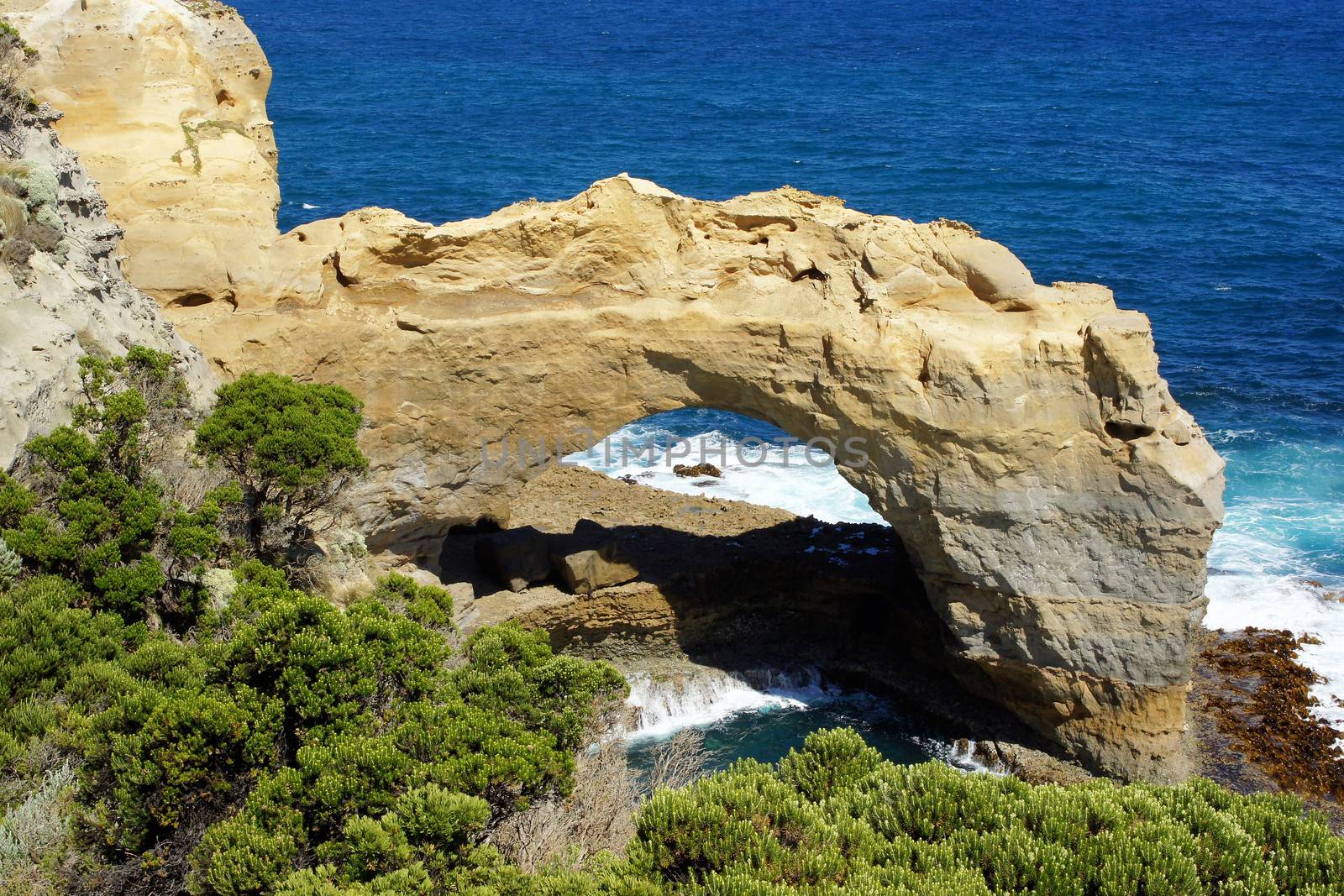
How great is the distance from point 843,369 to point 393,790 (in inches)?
398

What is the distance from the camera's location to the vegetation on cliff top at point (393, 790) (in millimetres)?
9727

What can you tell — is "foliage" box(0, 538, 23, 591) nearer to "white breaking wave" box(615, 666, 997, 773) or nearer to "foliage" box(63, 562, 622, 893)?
"foliage" box(63, 562, 622, 893)

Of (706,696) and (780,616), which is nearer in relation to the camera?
(706,696)

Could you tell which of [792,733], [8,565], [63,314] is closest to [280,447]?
[63,314]

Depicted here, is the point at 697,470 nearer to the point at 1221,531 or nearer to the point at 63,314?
the point at 1221,531

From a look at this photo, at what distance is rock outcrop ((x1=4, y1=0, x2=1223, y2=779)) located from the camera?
59.4 ft

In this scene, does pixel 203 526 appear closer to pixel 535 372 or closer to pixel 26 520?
pixel 26 520

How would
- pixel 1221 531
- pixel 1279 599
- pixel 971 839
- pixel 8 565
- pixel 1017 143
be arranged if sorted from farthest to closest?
pixel 1017 143 < pixel 1221 531 < pixel 1279 599 < pixel 8 565 < pixel 971 839

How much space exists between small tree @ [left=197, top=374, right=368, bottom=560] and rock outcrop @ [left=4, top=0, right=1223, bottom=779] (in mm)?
1562

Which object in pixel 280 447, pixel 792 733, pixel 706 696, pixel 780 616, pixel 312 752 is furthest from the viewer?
pixel 780 616

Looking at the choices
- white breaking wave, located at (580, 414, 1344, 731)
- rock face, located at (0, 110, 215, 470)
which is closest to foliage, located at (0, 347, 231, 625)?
rock face, located at (0, 110, 215, 470)

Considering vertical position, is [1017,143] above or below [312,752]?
above

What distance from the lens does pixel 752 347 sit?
18.9 m

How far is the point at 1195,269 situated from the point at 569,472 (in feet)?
83.6
